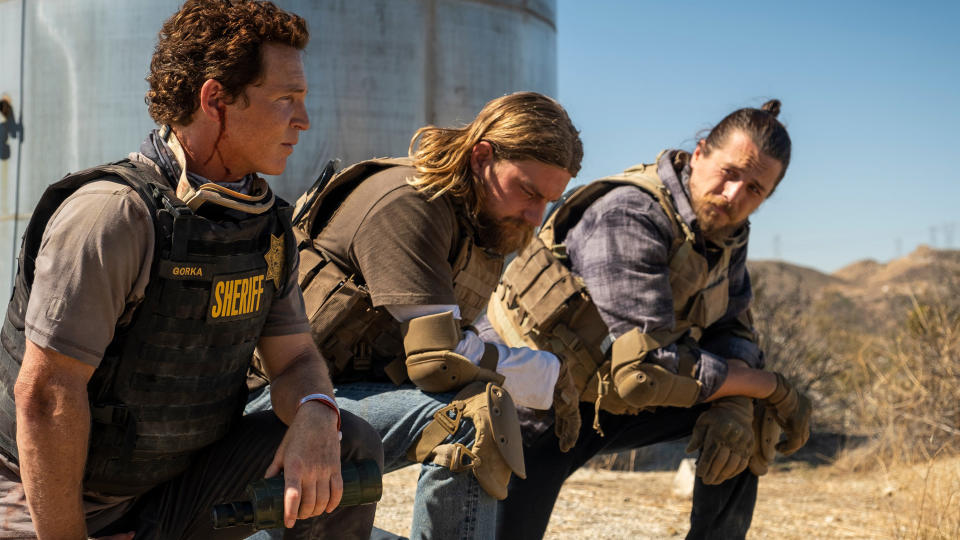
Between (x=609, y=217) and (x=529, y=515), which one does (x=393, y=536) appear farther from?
(x=609, y=217)

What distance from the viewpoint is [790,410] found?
3438 mm

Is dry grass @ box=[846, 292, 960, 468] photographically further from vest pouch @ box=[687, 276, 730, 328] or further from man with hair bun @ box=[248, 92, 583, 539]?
man with hair bun @ box=[248, 92, 583, 539]

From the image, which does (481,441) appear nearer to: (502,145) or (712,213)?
(502,145)

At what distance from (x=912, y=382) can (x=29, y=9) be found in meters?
5.36

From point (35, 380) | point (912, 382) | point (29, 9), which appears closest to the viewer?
point (35, 380)

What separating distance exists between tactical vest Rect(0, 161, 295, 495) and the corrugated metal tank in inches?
104

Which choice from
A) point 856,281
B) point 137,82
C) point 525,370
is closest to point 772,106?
point 525,370

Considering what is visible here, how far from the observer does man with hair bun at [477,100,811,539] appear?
3148 millimetres

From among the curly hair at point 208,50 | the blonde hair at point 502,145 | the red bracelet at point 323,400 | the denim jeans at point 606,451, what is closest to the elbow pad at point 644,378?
the denim jeans at point 606,451

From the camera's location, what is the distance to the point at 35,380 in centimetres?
169

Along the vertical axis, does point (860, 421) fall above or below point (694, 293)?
below

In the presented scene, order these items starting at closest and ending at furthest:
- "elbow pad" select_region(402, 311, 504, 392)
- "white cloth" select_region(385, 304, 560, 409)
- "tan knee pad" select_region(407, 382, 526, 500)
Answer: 1. "tan knee pad" select_region(407, 382, 526, 500)
2. "elbow pad" select_region(402, 311, 504, 392)
3. "white cloth" select_region(385, 304, 560, 409)

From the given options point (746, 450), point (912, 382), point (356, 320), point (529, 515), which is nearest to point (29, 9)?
point (356, 320)

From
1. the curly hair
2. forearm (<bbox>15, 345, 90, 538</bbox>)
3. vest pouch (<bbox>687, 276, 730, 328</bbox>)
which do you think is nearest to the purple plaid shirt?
vest pouch (<bbox>687, 276, 730, 328</bbox>)
